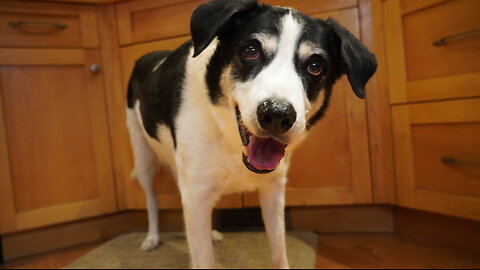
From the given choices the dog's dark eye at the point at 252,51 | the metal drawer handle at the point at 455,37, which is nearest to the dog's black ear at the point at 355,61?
the dog's dark eye at the point at 252,51

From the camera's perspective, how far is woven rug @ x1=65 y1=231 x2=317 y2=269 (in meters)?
1.74

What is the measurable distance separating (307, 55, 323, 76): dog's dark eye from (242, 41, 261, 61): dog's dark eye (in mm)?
153

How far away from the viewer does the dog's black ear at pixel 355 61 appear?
3.64ft

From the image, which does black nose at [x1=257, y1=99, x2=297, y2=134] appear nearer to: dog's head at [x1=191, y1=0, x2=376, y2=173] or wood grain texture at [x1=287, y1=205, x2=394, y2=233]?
dog's head at [x1=191, y1=0, x2=376, y2=173]

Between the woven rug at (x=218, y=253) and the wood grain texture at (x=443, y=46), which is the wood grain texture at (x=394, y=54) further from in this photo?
the woven rug at (x=218, y=253)

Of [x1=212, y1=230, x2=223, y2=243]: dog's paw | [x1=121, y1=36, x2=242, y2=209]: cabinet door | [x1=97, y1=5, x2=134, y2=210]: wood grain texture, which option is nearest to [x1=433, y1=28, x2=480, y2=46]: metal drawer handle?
[x1=121, y1=36, x2=242, y2=209]: cabinet door

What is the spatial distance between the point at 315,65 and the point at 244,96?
9.9 inches

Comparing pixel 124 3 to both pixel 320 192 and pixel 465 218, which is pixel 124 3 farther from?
pixel 465 218

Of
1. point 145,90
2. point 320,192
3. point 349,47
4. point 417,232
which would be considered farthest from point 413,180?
point 145,90

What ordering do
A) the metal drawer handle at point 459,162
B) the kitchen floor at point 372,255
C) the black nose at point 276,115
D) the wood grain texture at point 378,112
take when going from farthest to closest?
the wood grain texture at point 378,112
the kitchen floor at point 372,255
the metal drawer handle at point 459,162
the black nose at point 276,115

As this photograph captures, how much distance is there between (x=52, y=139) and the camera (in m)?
1.96

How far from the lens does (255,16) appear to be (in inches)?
44.3

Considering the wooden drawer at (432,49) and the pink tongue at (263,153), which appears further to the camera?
the wooden drawer at (432,49)

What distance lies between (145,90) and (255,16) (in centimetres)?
73
